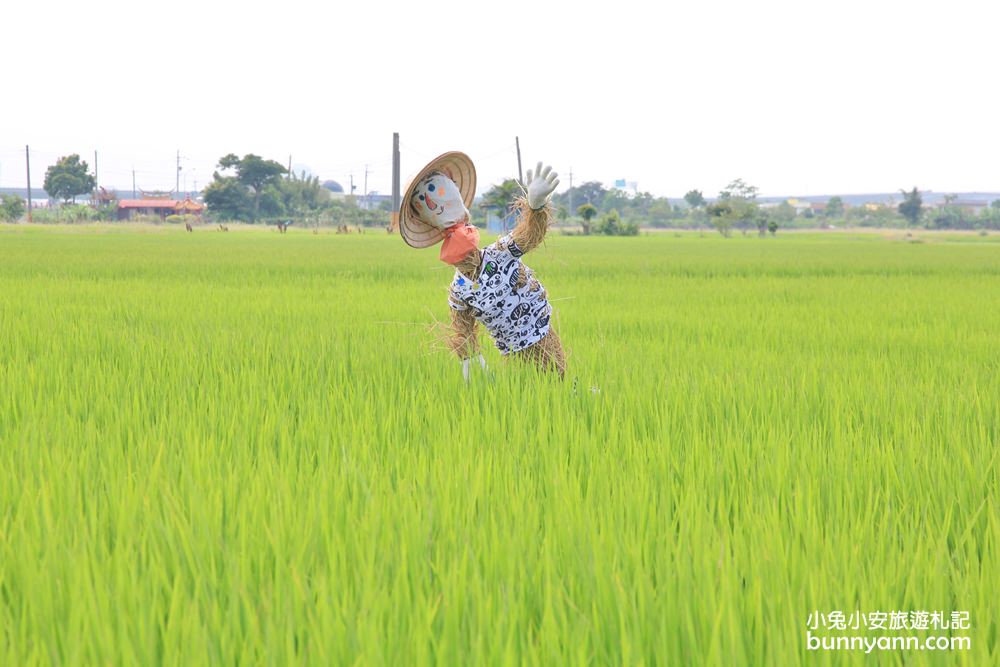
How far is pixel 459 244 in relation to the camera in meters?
3.09

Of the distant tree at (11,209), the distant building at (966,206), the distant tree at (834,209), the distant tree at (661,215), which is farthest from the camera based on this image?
the distant tree at (834,209)

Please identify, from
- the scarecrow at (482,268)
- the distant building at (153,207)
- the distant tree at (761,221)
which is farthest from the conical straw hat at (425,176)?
the distant building at (153,207)

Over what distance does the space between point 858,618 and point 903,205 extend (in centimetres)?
7721

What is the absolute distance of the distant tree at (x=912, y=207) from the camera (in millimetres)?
68500

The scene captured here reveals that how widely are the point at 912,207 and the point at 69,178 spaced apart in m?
67.3

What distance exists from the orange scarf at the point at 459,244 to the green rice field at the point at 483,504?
28 cm

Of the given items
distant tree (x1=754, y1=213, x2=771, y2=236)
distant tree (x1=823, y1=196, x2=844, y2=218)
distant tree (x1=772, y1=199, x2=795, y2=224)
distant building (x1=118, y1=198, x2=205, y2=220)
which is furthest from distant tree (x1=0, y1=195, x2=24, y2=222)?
distant tree (x1=823, y1=196, x2=844, y2=218)

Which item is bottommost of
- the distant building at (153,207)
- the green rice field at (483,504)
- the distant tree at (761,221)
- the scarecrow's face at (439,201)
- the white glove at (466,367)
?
the green rice field at (483,504)

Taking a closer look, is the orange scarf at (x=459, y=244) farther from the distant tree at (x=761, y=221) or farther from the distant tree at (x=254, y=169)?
the distant tree at (x=254, y=169)

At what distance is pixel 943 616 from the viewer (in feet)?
3.81

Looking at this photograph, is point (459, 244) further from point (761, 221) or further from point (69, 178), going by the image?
point (69, 178)

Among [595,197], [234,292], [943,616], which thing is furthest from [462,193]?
[595,197]

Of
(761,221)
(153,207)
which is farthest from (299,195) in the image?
(761,221)

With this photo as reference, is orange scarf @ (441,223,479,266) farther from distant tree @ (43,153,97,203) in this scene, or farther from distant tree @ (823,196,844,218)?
distant tree @ (823,196,844,218)
